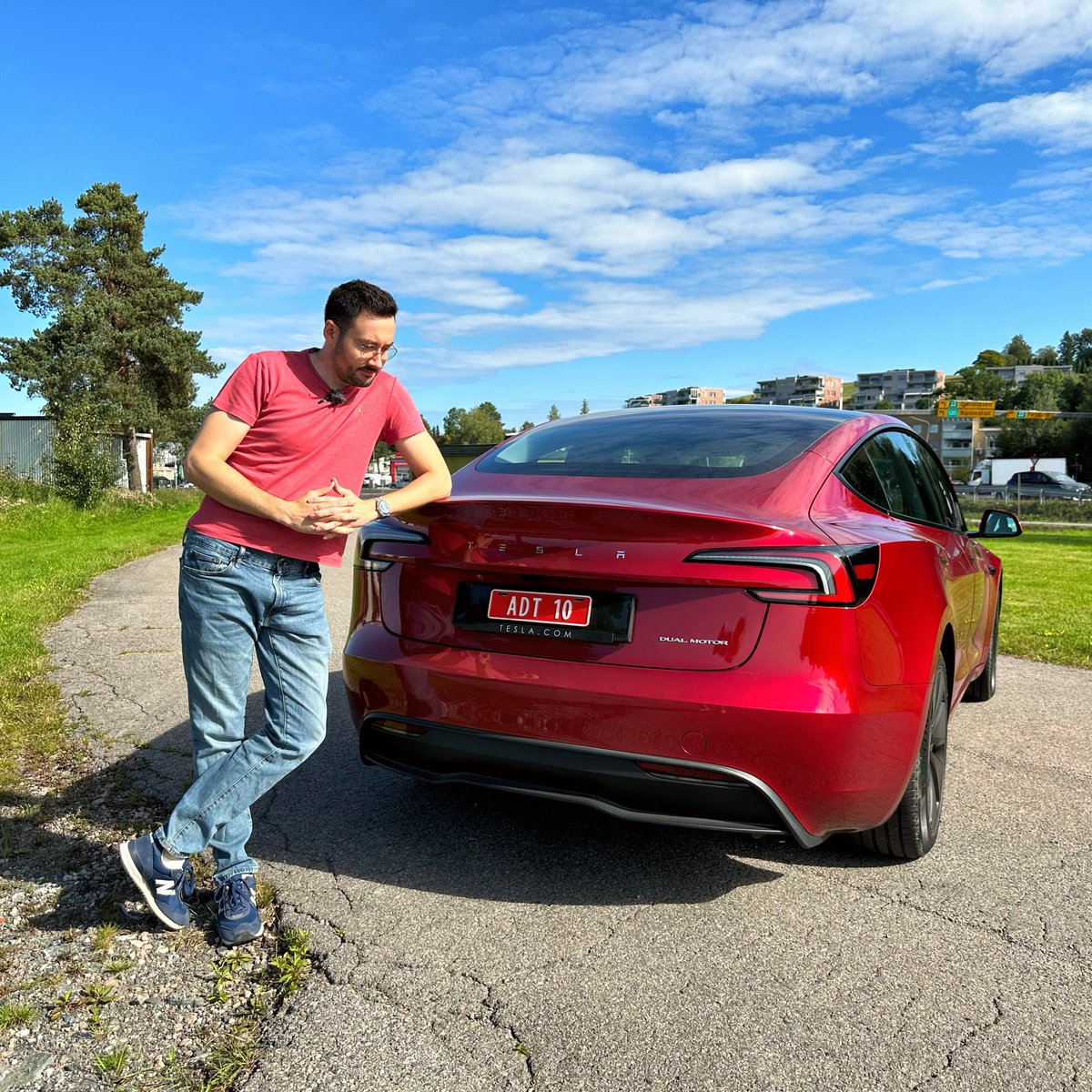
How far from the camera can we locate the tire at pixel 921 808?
3307 mm

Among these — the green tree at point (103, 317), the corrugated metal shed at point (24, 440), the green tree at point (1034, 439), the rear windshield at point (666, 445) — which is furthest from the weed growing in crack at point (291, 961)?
the green tree at point (1034, 439)

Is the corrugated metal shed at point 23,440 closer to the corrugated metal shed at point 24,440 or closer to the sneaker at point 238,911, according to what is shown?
the corrugated metal shed at point 24,440

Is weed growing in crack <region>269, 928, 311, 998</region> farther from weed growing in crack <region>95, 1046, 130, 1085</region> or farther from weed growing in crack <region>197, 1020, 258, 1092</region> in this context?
weed growing in crack <region>95, 1046, 130, 1085</region>

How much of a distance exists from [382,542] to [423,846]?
3.65 ft

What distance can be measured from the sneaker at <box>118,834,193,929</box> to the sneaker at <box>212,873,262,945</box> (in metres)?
0.11

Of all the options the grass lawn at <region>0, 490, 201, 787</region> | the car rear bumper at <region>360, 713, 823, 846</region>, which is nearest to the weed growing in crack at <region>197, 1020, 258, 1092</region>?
the car rear bumper at <region>360, 713, 823, 846</region>

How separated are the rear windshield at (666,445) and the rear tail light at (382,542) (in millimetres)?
516

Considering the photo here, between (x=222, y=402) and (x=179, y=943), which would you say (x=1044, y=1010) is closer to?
(x=179, y=943)

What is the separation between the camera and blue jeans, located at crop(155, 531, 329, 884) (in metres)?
2.83

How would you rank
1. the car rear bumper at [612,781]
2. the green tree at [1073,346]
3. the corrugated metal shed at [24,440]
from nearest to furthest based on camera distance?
the car rear bumper at [612,781], the corrugated metal shed at [24,440], the green tree at [1073,346]

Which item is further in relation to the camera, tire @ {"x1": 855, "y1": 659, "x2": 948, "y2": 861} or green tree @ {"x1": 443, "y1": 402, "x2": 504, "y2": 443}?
green tree @ {"x1": 443, "y1": 402, "x2": 504, "y2": 443}

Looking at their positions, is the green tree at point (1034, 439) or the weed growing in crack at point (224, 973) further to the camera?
the green tree at point (1034, 439)

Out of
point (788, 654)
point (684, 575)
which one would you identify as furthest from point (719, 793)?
point (684, 575)

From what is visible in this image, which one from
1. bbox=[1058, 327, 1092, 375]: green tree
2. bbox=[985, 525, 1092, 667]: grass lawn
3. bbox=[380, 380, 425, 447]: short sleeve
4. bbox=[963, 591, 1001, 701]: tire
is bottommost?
bbox=[985, 525, 1092, 667]: grass lawn
